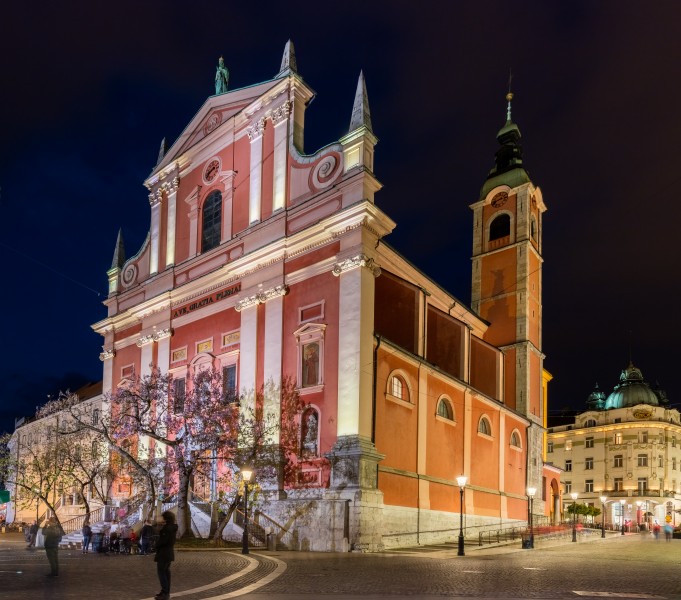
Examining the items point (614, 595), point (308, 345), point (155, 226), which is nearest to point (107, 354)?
point (155, 226)

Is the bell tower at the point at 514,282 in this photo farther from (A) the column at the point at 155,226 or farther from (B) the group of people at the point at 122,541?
(B) the group of people at the point at 122,541

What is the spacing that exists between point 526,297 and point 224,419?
20149mm

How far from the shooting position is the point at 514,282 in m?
41.3

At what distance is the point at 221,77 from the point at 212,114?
2.79 meters

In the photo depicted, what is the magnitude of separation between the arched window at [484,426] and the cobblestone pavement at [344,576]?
11.3 metres

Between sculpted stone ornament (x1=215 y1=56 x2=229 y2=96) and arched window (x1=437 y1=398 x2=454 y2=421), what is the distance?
63.8 ft

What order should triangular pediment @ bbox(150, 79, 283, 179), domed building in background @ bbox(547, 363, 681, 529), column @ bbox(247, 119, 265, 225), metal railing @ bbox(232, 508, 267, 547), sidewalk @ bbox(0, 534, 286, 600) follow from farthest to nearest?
domed building in background @ bbox(547, 363, 681, 529) → triangular pediment @ bbox(150, 79, 283, 179) → column @ bbox(247, 119, 265, 225) → metal railing @ bbox(232, 508, 267, 547) → sidewalk @ bbox(0, 534, 286, 600)

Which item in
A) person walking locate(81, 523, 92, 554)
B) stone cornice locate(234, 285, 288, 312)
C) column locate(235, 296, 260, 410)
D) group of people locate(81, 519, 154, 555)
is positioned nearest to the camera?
group of people locate(81, 519, 154, 555)

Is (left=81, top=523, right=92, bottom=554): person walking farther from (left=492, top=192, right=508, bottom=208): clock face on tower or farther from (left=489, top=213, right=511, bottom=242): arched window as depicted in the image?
(left=492, top=192, right=508, bottom=208): clock face on tower

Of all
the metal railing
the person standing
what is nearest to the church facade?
the metal railing

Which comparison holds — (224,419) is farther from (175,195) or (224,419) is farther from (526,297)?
(526,297)

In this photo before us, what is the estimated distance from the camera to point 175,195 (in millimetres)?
37406

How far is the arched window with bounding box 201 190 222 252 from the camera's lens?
34469mm

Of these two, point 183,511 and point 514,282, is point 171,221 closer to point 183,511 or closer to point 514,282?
point 183,511
